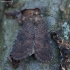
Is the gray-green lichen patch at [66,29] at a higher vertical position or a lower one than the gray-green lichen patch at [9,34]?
higher

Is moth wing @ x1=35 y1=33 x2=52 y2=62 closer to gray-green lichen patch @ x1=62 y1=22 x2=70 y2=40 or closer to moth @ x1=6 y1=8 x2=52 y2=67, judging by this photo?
moth @ x1=6 y1=8 x2=52 y2=67

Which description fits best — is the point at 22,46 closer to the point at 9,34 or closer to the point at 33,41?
the point at 33,41

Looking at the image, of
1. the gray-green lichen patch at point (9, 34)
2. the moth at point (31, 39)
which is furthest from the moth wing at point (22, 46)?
the gray-green lichen patch at point (9, 34)

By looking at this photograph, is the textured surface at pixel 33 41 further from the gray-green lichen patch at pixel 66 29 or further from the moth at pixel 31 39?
the gray-green lichen patch at pixel 66 29

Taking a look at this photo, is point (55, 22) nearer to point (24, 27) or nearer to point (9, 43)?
point (24, 27)

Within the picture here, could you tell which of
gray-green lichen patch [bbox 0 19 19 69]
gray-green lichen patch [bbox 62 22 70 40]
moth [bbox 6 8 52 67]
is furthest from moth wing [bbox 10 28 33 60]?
gray-green lichen patch [bbox 62 22 70 40]

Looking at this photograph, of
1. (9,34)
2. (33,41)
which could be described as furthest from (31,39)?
(9,34)
